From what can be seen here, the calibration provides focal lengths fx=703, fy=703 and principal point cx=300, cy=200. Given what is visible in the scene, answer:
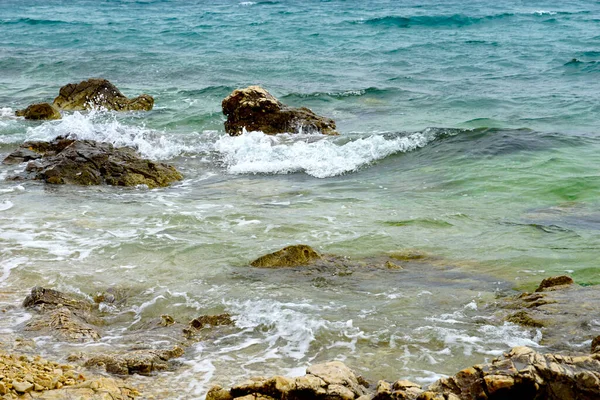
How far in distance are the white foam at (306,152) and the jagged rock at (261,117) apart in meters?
0.37

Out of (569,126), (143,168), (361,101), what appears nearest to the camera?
(143,168)

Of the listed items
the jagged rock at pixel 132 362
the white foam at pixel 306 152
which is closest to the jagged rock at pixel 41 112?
the white foam at pixel 306 152

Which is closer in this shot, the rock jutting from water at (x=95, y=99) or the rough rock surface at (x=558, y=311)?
the rough rock surface at (x=558, y=311)

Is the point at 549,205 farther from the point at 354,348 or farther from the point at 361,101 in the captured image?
the point at 361,101

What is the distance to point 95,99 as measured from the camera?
1858 centimetres

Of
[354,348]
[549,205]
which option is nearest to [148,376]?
[354,348]

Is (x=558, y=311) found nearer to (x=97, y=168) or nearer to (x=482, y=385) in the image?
(x=482, y=385)

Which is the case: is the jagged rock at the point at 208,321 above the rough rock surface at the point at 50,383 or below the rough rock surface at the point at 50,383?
below

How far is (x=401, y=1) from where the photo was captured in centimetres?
4916

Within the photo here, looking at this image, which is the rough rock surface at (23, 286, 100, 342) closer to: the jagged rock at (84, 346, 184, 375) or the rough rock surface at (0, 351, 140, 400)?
the jagged rock at (84, 346, 184, 375)

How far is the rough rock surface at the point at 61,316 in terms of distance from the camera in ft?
19.8

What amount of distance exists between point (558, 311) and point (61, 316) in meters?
4.39

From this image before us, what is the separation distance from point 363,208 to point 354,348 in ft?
16.2

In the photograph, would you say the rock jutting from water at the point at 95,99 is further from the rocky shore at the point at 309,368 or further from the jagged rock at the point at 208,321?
the jagged rock at the point at 208,321
